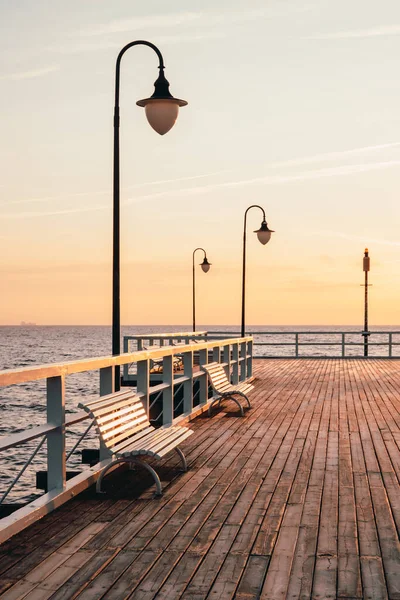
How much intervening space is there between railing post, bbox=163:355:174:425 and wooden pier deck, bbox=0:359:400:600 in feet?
1.51

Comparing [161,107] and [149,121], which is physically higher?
[161,107]

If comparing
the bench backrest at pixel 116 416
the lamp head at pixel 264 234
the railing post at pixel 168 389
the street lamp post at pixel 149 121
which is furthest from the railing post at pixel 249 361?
the bench backrest at pixel 116 416

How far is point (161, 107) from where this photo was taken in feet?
28.6

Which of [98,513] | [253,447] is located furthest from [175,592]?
[253,447]

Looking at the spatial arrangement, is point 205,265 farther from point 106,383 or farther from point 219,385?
point 106,383

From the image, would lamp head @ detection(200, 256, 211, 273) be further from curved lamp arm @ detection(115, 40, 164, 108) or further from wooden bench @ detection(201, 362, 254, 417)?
curved lamp arm @ detection(115, 40, 164, 108)

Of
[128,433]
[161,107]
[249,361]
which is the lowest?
[249,361]

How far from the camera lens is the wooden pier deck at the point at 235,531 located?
4.34 meters

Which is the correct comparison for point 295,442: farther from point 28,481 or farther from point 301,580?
point 28,481

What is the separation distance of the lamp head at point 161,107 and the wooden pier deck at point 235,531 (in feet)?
A: 12.3

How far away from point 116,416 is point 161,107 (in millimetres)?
3701

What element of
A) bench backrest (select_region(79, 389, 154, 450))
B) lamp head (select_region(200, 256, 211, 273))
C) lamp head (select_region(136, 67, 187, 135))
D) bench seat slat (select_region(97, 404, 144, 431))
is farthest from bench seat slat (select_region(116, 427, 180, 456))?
lamp head (select_region(200, 256, 211, 273))

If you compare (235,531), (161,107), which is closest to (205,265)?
(161,107)

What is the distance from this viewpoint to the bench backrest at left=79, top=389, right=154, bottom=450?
6320 mm
